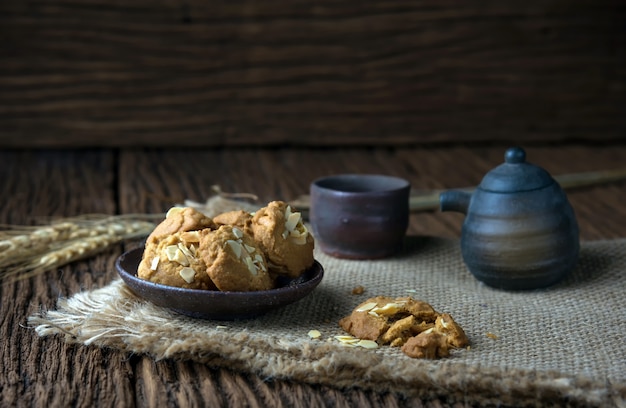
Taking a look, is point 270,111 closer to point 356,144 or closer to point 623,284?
point 356,144

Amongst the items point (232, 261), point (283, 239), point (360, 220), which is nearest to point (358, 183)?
point (360, 220)

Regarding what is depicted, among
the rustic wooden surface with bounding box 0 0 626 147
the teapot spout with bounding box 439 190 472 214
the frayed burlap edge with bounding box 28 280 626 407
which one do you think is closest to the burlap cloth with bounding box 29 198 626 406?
the frayed burlap edge with bounding box 28 280 626 407

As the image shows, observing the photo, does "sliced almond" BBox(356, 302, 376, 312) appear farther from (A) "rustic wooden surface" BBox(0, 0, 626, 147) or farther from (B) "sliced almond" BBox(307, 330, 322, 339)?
(A) "rustic wooden surface" BBox(0, 0, 626, 147)

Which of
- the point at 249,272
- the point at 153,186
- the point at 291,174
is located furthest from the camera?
the point at 291,174

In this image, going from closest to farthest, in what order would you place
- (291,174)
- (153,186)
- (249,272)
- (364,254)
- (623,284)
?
(249,272) < (623,284) < (364,254) < (153,186) < (291,174)

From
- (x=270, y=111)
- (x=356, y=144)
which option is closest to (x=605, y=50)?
(x=356, y=144)

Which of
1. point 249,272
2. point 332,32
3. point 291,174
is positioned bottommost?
point 291,174

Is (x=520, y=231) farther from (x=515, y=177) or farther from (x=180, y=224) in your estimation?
(x=180, y=224)

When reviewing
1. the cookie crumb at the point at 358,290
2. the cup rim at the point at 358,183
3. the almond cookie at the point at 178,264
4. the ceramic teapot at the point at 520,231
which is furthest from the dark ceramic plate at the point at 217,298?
the cup rim at the point at 358,183

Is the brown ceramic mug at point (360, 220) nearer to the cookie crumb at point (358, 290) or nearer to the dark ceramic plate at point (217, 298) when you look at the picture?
the cookie crumb at point (358, 290)
